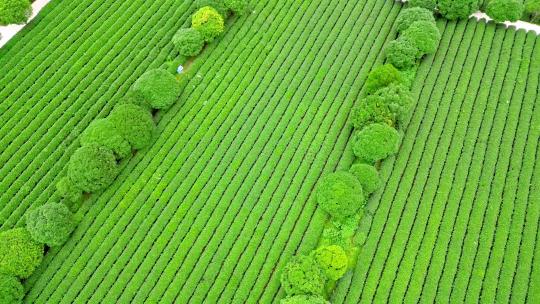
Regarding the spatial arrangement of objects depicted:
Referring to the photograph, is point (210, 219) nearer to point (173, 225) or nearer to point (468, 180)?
point (173, 225)

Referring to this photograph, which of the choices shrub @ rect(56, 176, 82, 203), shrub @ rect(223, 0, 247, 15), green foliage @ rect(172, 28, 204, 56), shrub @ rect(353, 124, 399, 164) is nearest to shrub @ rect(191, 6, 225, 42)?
green foliage @ rect(172, 28, 204, 56)


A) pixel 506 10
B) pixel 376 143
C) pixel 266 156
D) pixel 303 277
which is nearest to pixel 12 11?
→ pixel 266 156

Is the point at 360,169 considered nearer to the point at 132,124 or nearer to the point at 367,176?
the point at 367,176

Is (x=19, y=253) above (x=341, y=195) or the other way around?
the other way around

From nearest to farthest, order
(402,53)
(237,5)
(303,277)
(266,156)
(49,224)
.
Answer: (303,277) → (49,224) → (266,156) → (402,53) → (237,5)

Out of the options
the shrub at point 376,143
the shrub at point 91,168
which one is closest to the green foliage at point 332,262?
the shrub at point 376,143

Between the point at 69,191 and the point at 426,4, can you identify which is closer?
the point at 69,191

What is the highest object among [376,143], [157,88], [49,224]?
[376,143]
